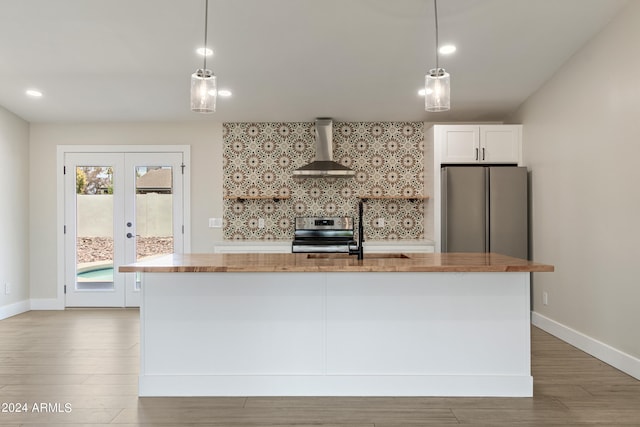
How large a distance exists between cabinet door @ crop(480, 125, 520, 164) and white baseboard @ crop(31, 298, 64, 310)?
539 centimetres

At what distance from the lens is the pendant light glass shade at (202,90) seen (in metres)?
2.49

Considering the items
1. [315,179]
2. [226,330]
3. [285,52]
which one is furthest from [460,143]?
[226,330]

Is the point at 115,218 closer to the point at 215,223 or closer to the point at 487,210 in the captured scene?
the point at 215,223

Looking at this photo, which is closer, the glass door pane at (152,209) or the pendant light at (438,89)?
the pendant light at (438,89)

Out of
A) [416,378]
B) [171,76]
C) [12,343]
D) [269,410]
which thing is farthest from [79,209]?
[416,378]

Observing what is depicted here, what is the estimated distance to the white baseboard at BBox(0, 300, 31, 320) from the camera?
15.8 ft

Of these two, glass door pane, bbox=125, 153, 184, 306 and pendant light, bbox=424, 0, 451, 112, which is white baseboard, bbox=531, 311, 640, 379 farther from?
glass door pane, bbox=125, 153, 184, 306

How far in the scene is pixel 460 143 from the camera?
4797mm

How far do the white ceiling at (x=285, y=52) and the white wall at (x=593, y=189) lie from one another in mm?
261

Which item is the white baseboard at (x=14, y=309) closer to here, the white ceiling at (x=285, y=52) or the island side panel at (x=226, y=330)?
the white ceiling at (x=285, y=52)

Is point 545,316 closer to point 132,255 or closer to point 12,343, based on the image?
point 132,255

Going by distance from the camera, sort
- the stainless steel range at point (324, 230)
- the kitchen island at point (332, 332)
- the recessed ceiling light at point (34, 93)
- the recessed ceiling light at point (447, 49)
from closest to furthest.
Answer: the kitchen island at point (332, 332) < the recessed ceiling light at point (447, 49) < the recessed ceiling light at point (34, 93) < the stainless steel range at point (324, 230)

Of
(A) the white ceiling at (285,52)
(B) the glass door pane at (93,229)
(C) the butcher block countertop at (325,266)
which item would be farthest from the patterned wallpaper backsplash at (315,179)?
(C) the butcher block countertop at (325,266)

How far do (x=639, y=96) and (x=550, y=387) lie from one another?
213 centimetres
